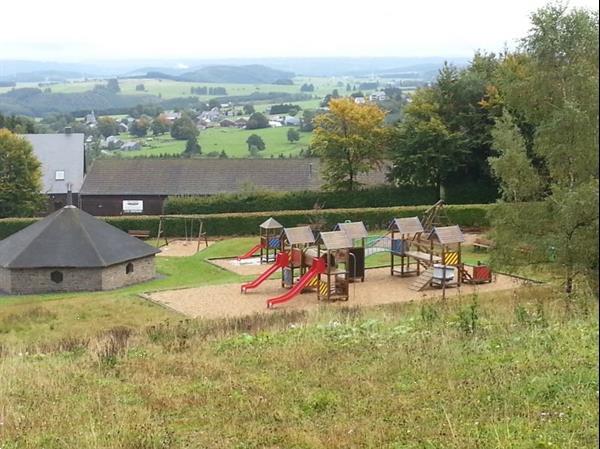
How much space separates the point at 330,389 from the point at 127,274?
867 inches

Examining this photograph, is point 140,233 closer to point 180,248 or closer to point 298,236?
point 180,248

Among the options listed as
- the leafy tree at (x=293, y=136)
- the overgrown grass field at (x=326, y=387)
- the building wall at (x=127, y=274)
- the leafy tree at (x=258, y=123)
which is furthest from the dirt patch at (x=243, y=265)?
the leafy tree at (x=258, y=123)

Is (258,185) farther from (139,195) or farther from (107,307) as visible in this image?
(107,307)

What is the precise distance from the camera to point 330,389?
341 inches

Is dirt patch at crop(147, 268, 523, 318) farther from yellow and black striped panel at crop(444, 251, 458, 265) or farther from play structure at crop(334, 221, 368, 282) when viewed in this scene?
yellow and black striped panel at crop(444, 251, 458, 265)

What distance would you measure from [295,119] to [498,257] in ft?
440

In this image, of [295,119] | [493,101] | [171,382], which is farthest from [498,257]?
[295,119]

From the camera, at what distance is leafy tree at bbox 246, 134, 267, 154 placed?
11281cm

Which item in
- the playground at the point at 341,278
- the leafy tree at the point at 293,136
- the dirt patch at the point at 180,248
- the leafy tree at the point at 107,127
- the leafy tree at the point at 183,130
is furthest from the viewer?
the leafy tree at the point at 107,127

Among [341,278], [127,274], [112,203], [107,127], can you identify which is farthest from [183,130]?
[341,278]

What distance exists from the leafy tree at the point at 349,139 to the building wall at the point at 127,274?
1711cm

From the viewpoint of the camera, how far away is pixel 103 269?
28453mm

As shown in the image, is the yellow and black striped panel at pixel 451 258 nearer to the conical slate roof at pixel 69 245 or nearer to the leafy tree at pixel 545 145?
the leafy tree at pixel 545 145

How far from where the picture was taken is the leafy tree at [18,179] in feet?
151
